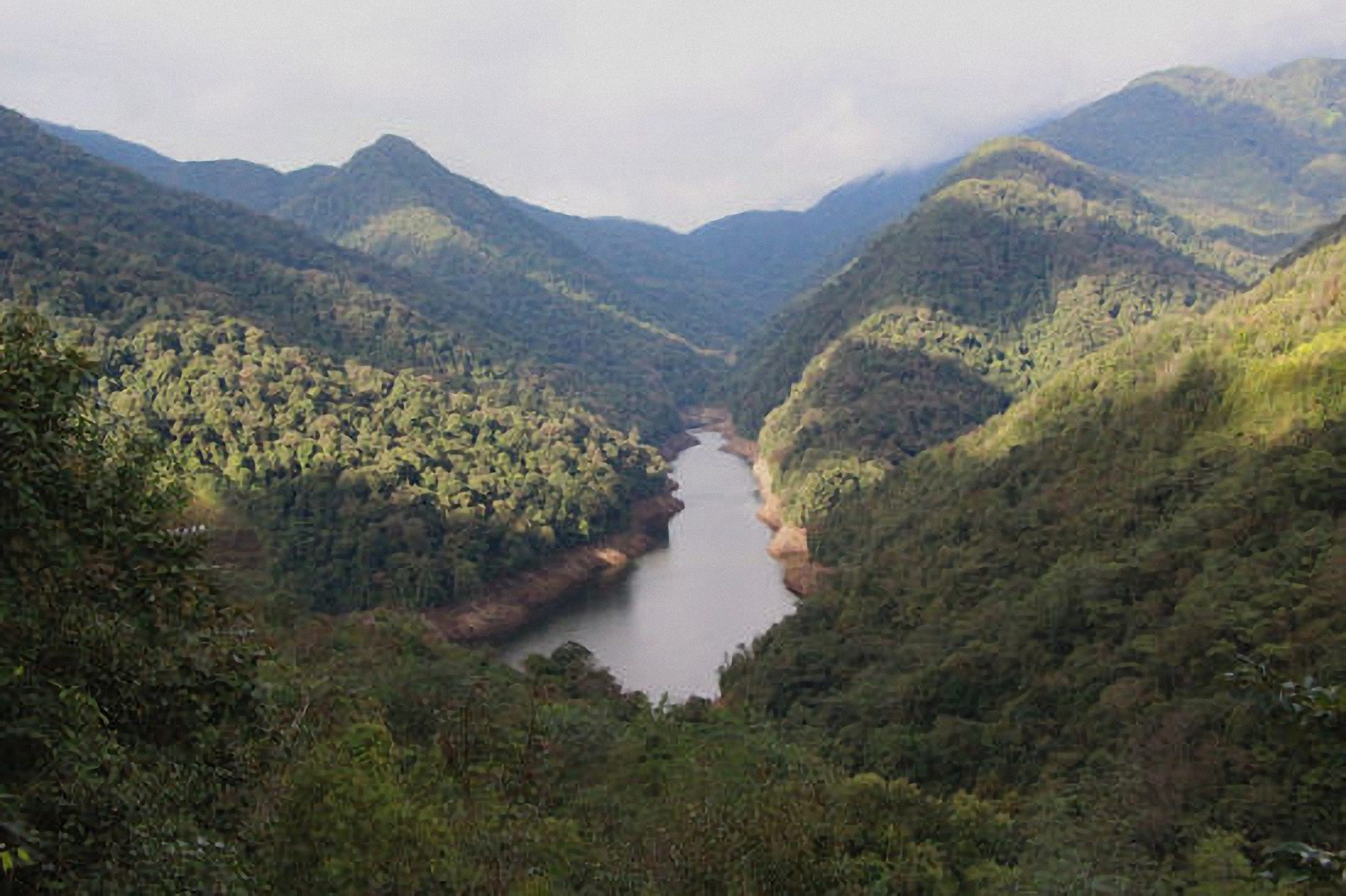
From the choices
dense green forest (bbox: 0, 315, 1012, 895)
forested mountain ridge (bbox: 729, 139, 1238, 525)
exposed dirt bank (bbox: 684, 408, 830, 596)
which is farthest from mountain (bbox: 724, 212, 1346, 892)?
forested mountain ridge (bbox: 729, 139, 1238, 525)

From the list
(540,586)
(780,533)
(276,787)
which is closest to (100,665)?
(276,787)

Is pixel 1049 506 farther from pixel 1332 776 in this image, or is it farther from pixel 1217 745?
pixel 1332 776

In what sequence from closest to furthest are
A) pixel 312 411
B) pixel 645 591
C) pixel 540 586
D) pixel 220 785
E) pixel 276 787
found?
pixel 220 785 → pixel 276 787 → pixel 645 591 → pixel 540 586 → pixel 312 411

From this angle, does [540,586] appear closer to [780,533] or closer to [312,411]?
[780,533]

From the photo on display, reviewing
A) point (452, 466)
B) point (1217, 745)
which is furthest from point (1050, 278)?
point (1217, 745)

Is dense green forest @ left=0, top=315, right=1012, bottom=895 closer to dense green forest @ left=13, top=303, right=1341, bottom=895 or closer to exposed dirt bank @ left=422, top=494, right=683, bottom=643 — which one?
dense green forest @ left=13, top=303, right=1341, bottom=895

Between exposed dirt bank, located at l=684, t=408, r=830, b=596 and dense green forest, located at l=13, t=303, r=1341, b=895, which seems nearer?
dense green forest, located at l=13, t=303, r=1341, b=895
